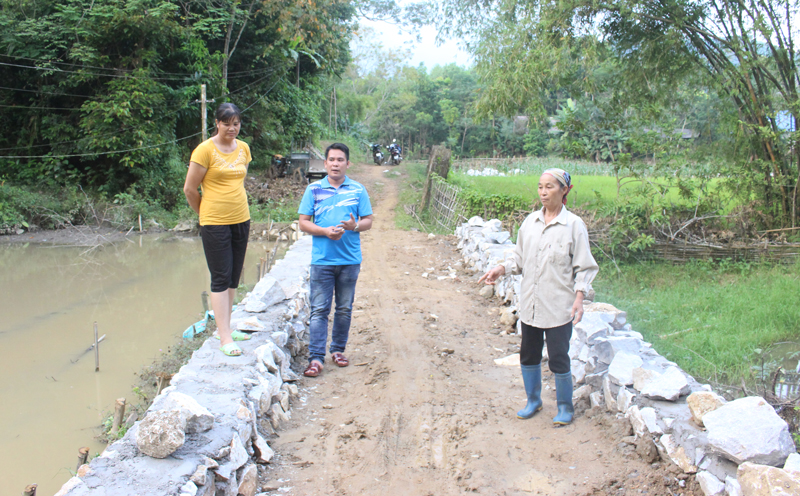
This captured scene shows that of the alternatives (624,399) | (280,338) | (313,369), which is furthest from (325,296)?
(624,399)

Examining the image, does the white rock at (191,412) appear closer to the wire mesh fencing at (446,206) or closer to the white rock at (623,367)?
the white rock at (623,367)

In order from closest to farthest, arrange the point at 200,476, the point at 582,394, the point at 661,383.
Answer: the point at 200,476, the point at 661,383, the point at 582,394

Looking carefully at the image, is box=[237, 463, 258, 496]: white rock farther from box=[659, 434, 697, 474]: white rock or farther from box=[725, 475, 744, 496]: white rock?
box=[725, 475, 744, 496]: white rock

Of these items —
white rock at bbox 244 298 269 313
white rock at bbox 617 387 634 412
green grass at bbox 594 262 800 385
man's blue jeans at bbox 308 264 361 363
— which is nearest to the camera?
white rock at bbox 617 387 634 412

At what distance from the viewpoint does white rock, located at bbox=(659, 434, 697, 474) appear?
260 cm

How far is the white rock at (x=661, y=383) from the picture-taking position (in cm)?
297

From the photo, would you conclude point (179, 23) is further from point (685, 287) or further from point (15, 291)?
point (685, 287)

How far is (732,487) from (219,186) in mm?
3173

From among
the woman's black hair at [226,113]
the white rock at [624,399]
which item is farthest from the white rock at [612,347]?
the woman's black hair at [226,113]

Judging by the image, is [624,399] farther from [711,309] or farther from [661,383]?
[711,309]

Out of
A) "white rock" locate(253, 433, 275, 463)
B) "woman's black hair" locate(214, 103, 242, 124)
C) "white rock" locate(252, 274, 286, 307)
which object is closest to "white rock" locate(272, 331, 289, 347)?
"white rock" locate(252, 274, 286, 307)

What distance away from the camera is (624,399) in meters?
3.21

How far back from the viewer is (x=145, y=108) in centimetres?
1527

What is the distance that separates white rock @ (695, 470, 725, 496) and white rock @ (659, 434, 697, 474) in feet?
0.23
